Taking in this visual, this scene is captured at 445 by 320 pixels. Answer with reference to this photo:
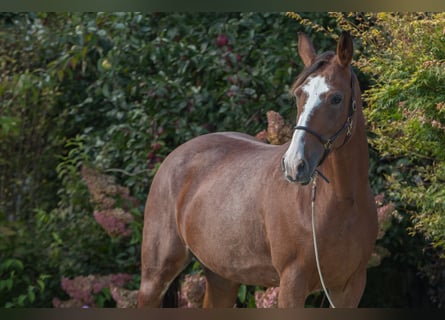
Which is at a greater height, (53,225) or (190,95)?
(190,95)

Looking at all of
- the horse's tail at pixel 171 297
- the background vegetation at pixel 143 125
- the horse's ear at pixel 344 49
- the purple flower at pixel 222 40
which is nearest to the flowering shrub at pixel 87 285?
the background vegetation at pixel 143 125

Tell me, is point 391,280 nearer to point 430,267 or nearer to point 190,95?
point 430,267

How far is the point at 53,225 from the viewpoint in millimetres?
6711

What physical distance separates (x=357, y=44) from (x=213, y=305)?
2380 mm

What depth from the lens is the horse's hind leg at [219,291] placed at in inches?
186

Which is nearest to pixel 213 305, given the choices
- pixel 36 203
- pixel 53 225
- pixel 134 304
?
pixel 134 304

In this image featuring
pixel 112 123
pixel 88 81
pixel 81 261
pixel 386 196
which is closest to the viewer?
pixel 386 196

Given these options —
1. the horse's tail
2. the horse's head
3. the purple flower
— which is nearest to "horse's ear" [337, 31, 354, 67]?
the horse's head

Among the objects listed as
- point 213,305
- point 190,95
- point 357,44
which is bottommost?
point 213,305

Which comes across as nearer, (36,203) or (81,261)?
(81,261)

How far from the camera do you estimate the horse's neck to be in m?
3.74

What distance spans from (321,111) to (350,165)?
1.03ft

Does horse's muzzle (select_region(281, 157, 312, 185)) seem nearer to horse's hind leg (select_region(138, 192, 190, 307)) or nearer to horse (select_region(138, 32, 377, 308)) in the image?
horse (select_region(138, 32, 377, 308))

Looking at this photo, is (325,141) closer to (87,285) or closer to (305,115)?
(305,115)
